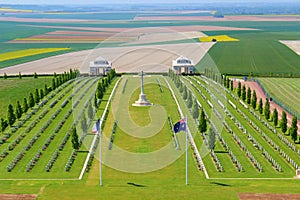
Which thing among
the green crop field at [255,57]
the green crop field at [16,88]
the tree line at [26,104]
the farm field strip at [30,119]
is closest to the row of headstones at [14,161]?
the farm field strip at [30,119]

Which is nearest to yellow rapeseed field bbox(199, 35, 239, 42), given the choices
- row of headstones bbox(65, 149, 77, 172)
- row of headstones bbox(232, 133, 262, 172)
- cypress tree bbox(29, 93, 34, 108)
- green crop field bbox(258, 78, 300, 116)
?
green crop field bbox(258, 78, 300, 116)

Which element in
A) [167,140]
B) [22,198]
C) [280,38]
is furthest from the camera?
[280,38]

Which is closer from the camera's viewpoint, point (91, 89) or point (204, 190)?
point (204, 190)

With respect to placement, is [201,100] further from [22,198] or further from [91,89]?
[22,198]

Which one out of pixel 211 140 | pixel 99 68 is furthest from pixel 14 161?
pixel 99 68

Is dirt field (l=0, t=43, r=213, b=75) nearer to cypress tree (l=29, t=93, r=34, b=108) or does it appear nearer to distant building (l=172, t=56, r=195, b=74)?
distant building (l=172, t=56, r=195, b=74)

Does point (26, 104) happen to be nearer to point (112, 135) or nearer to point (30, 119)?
point (30, 119)

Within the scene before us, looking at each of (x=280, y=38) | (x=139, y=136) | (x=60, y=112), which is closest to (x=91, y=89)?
(x=60, y=112)
